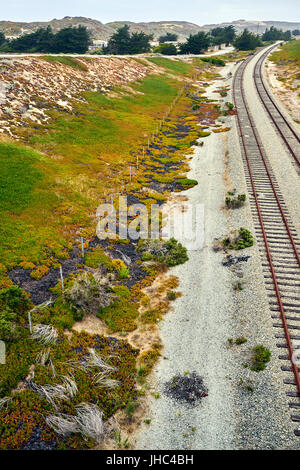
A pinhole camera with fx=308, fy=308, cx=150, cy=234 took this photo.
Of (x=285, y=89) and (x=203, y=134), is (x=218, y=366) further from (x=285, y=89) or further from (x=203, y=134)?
(x=285, y=89)

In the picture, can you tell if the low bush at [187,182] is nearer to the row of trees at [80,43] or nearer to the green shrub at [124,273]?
the green shrub at [124,273]

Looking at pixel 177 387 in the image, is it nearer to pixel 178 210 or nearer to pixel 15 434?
pixel 15 434

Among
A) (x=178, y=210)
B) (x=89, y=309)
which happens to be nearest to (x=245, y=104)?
(x=178, y=210)

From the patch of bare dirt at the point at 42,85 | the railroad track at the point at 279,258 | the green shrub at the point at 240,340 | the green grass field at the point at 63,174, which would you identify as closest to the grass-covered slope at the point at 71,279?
the green grass field at the point at 63,174

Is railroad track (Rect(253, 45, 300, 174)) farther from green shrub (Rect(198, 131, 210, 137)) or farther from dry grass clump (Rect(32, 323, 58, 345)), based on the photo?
dry grass clump (Rect(32, 323, 58, 345))

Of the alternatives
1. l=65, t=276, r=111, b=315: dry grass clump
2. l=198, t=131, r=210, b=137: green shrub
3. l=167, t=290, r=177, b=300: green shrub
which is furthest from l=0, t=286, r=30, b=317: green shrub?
l=198, t=131, r=210, b=137: green shrub

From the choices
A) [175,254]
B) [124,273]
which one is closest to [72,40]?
[175,254]
